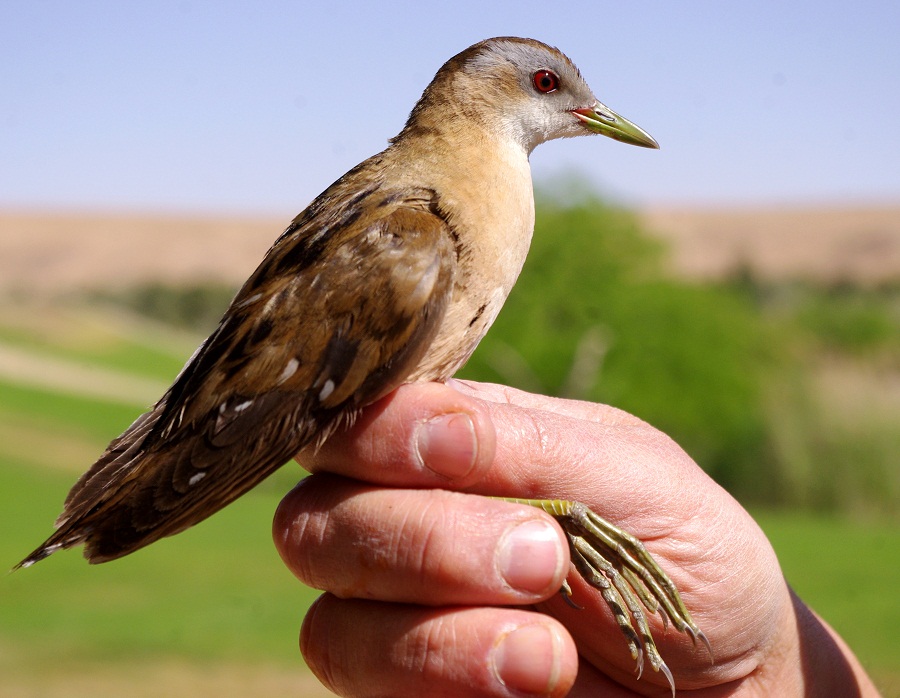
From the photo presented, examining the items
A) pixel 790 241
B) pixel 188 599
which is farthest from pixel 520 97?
pixel 790 241

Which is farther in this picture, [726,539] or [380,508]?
[726,539]

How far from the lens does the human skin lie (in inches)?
97.0

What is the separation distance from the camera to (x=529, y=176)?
3.02m

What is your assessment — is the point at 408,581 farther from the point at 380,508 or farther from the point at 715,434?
the point at 715,434

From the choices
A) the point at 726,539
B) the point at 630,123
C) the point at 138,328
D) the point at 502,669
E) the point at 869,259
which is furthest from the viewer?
the point at 869,259

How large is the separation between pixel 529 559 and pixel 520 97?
168cm

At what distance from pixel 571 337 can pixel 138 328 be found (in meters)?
21.2

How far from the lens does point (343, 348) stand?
8.03ft

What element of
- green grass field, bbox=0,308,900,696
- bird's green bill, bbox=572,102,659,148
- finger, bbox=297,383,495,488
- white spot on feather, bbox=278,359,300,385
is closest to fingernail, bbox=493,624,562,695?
finger, bbox=297,383,495,488

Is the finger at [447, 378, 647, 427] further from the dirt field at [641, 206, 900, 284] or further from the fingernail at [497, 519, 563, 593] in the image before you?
the dirt field at [641, 206, 900, 284]

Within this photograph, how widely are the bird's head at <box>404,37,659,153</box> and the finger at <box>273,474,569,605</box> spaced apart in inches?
50.8

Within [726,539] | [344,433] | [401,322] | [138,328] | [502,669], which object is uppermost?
[401,322]

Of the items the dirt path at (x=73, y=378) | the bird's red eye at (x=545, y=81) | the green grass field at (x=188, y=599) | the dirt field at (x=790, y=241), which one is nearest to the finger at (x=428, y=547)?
the bird's red eye at (x=545, y=81)

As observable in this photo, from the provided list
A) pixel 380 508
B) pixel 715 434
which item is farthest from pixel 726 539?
Answer: pixel 715 434
